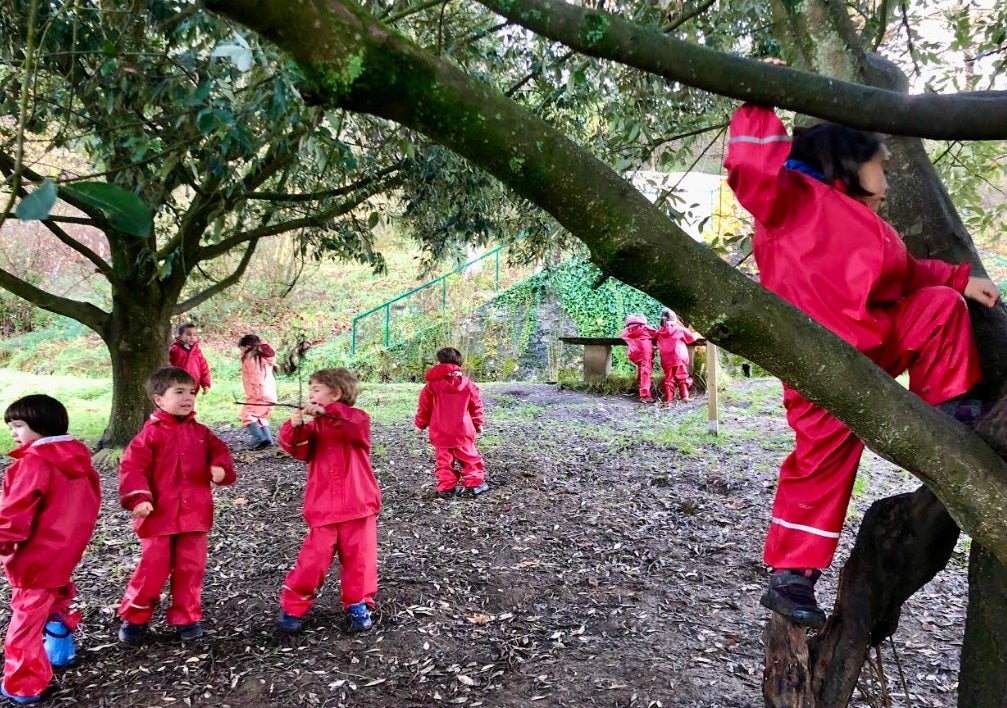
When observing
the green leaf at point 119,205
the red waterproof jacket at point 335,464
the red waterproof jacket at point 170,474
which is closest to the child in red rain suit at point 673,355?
the red waterproof jacket at point 335,464

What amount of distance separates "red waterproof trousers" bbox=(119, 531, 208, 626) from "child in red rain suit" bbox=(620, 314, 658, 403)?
28.8ft

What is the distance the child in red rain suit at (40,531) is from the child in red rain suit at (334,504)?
97 cm

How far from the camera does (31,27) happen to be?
4.25 feet

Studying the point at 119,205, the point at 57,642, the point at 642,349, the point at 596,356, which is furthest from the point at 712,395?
the point at 119,205

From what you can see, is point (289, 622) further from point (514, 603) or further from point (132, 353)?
point (132, 353)

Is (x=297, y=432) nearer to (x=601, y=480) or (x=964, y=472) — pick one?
(x=964, y=472)

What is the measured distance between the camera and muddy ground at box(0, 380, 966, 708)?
10.8 ft

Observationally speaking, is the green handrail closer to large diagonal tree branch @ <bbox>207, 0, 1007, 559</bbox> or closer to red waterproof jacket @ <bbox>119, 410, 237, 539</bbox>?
red waterproof jacket @ <bbox>119, 410, 237, 539</bbox>

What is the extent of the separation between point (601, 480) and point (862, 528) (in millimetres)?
4417

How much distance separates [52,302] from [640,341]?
8.18m

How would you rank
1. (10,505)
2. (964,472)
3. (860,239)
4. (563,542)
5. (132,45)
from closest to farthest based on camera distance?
(964,472) < (860,239) < (10,505) < (132,45) < (563,542)

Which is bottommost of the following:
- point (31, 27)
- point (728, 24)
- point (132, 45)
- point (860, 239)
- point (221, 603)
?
point (221, 603)

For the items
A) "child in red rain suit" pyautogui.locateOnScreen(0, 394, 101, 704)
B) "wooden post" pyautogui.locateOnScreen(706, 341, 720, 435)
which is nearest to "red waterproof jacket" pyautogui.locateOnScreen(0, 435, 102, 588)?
"child in red rain suit" pyautogui.locateOnScreen(0, 394, 101, 704)

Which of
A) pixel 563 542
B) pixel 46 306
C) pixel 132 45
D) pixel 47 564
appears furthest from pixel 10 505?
pixel 46 306
